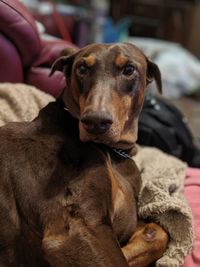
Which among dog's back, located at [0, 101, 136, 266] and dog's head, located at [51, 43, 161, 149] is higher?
dog's head, located at [51, 43, 161, 149]

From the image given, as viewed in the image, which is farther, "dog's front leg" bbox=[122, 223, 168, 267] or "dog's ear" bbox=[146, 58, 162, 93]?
"dog's ear" bbox=[146, 58, 162, 93]

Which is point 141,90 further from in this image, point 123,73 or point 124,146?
point 124,146

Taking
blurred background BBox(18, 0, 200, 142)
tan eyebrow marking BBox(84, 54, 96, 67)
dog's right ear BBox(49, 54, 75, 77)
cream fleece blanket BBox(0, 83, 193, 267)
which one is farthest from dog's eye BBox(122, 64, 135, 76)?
blurred background BBox(18, 0, 200, 142)

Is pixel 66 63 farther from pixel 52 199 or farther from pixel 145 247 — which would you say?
pixel 145 247

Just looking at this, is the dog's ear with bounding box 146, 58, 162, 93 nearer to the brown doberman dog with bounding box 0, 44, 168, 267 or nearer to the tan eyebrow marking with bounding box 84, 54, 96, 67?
the brown doberman dog with bounding box 0, 44, 168, 267

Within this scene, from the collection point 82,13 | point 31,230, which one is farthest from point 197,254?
point 82,13

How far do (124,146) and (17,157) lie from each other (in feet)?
1.35

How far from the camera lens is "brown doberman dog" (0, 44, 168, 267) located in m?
1.23

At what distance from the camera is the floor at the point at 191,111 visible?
3.87m

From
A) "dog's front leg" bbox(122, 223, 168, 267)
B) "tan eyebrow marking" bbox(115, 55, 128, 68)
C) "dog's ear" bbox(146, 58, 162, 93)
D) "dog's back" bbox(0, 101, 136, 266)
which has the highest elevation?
"tan eyebrow marking" bbox(115, 55, 128, 68)

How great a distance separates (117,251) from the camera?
1233 mm

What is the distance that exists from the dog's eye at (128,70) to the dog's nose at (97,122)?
245mm

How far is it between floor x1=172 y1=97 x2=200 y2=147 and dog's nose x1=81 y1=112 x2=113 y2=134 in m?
2.39

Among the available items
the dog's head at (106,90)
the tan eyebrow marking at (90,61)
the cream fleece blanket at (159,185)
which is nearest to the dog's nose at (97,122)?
the dog's head at (106,90)
